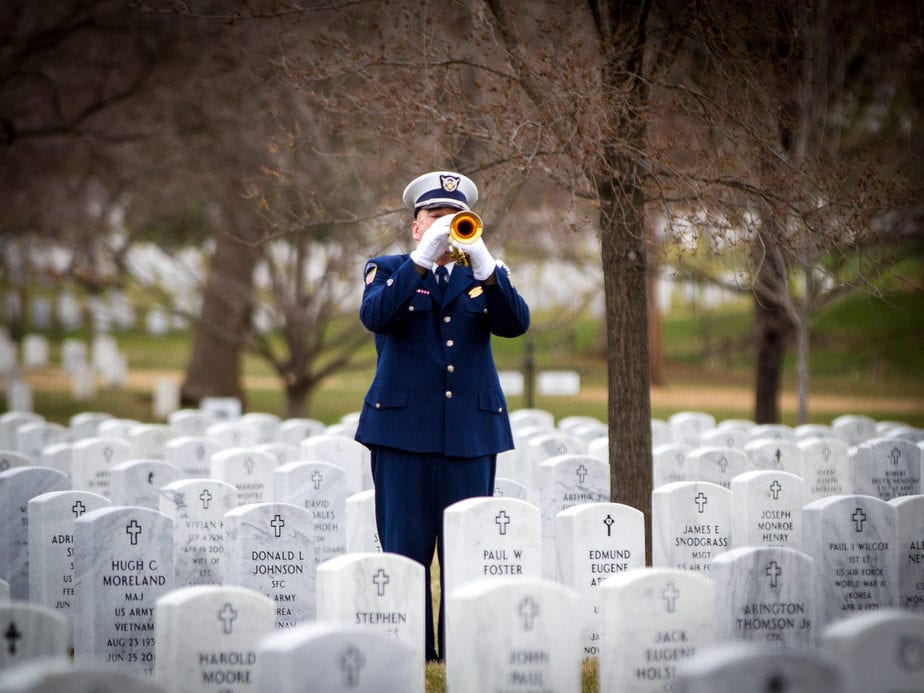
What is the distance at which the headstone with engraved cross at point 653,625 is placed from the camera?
5090 mm

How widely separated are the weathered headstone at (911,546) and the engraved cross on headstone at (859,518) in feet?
1.18

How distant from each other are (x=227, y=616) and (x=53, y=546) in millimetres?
2169

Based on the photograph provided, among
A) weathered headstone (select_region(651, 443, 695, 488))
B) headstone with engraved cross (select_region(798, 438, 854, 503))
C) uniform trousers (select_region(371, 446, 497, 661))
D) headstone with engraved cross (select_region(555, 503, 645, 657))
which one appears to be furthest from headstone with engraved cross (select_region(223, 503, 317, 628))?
headstone with engraved cross (select_region(798, 438, 854, 503))

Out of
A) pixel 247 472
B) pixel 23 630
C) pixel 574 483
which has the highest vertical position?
pixel 247 472

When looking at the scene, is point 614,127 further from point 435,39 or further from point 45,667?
point 45,667

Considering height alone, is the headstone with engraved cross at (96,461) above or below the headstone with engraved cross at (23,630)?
above

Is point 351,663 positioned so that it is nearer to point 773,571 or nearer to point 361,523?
point 773,571

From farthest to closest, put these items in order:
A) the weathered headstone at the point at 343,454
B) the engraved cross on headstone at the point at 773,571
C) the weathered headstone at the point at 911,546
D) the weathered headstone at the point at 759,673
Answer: the weathered headstone at the point at 343,454 → the weathered headstone at the point at 911,546 → the engraved cross on headstone at the point at 773,571 → the weathered headstone at the point at 759,673

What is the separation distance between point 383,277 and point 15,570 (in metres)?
3.26

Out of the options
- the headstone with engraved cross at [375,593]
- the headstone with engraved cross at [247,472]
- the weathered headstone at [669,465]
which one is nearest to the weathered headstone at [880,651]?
the headstone with engraved cross at [375,593]

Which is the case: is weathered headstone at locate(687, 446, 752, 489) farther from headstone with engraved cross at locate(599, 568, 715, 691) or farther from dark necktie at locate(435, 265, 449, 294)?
headstone with engraved cross at locate(599, 568, 715, 691)

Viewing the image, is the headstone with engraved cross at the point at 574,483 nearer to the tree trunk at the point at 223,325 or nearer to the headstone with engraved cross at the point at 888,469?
the headstone with engraved cross at the point at 888,469

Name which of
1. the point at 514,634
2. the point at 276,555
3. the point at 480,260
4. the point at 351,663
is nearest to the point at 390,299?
the point at 480,260

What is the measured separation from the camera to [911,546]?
6.57 m
